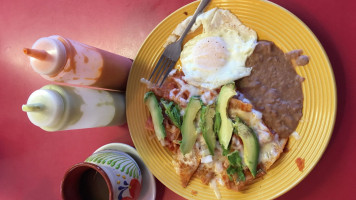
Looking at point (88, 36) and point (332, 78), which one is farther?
point (88, 36)

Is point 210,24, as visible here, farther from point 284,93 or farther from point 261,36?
point 284,93

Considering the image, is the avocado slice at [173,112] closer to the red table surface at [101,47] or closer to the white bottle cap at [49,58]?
the red table surface at [101,47]

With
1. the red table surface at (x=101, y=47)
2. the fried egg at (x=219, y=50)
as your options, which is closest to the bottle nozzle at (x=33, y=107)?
the red table surface at (x=101, y=47)

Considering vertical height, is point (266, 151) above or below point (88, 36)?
below

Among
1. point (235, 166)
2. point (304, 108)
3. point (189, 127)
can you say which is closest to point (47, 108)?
point (189, 127)

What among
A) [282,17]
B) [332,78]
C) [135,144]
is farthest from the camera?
[135,144]

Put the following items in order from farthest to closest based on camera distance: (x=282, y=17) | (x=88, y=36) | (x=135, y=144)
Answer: (x=88, y=36) → (x=135, y=144) → (x=282, y=17)

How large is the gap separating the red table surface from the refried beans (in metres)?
0.23

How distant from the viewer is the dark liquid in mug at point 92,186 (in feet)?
5.16

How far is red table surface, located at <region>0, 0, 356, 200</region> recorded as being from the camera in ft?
4.98

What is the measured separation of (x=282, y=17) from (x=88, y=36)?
50.6 inches

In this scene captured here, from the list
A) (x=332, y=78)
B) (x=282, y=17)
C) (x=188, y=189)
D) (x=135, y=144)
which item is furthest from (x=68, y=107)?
(x=332, y=78)

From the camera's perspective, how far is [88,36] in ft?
6.74

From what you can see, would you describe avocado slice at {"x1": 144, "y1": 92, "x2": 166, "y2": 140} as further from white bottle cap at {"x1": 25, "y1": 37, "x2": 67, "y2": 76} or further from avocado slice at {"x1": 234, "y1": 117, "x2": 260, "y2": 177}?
white bottle cap at {"x1": 25, "y1": 37, "x2": 67, "y2": 76}
